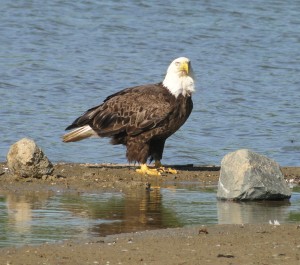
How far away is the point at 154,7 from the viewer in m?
29.6

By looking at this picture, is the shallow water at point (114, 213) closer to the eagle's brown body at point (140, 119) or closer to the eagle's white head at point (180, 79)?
the eagle's brown body at point (140, 119)

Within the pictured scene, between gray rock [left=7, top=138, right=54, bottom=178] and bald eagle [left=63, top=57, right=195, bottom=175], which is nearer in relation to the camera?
gray rock [left=7, top=138, right=54, bottom=178]

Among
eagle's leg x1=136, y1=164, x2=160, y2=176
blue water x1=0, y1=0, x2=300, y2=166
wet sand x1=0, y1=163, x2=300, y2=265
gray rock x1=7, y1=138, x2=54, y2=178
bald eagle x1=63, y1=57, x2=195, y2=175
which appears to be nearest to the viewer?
wet sand x1=0, y1=163, x2=300, y2=265

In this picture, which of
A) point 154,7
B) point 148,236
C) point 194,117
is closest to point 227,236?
point 148,236

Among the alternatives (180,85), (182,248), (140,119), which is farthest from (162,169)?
(182,248)

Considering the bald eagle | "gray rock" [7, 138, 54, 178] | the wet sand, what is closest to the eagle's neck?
the bald eagle

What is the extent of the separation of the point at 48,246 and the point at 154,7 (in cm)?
2118

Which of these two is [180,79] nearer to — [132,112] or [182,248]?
[132,112]

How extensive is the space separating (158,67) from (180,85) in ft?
27.2

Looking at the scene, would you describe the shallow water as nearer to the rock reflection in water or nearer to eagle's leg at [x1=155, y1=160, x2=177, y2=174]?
the rock reflection in water

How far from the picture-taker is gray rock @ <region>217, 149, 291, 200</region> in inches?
447

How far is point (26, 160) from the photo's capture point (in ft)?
40.5

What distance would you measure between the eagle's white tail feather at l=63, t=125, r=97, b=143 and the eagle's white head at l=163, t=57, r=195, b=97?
43.1 inches

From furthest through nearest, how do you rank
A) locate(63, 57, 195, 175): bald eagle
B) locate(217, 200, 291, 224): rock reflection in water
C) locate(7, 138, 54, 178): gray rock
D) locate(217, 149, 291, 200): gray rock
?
1. locate(63, 57, 195, 175): bald eagle
2. locate(7, 138, 54, 178): gray rock
3. locate(217, 149, 291, 200): gray rock
4. locate(217, 200, 291, 224): rock reflection in water
